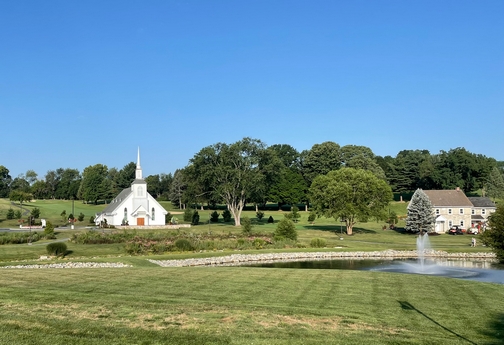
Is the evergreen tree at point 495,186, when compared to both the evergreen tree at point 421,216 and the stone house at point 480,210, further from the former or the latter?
the evergreen tree at point 421,216

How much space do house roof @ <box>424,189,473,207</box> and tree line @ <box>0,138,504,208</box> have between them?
1640 centimetres

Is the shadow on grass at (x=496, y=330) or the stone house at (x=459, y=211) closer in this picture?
the shadow on grass at (x=496, y=330)

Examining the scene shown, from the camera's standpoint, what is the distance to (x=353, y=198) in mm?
58969

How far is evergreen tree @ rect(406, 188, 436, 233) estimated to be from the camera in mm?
59219

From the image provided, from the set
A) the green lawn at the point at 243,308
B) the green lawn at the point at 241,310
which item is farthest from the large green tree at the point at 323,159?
the green lawn at the point at 241,310

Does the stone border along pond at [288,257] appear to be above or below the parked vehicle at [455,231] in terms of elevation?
below

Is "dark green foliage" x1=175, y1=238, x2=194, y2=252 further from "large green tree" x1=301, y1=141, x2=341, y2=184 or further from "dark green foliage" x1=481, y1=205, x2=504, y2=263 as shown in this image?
"large green tree" x1=301, y1=141, x2=341, y2=184

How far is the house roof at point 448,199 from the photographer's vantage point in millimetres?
67125

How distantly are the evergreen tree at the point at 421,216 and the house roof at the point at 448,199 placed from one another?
819cm

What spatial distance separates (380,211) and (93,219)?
44.5 meters

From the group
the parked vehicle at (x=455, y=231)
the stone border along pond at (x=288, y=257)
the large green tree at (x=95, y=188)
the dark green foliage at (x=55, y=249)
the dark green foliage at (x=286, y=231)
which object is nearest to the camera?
the stone border along pond at (x=288, y=257)

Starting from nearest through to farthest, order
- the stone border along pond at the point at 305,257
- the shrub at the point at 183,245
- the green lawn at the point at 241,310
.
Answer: the green lawn at the point at 241,310 < the stone border along pond at the point at 305,257 < the shrub at the point at 183,245

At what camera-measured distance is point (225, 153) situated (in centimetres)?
7106

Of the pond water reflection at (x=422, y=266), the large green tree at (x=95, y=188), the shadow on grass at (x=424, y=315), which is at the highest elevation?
the large green tree at (x=95, y=188)
